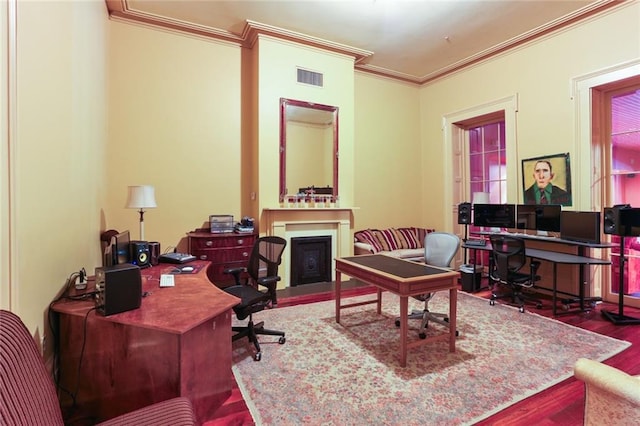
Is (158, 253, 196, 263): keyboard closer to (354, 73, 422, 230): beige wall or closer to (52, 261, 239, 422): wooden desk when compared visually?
(52, 261, 239, 422): wooden desk

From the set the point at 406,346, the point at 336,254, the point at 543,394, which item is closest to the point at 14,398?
the point at 406,346

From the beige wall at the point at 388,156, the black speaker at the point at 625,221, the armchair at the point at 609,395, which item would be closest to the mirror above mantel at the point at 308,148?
the beige wall at the point at 388,156

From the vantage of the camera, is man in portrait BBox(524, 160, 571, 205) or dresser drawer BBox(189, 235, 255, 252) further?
man in portrait BBox(524, 160, 571, 205)

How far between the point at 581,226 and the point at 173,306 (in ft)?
15.4

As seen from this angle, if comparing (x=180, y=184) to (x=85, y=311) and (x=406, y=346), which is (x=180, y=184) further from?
(x=406, y=346)

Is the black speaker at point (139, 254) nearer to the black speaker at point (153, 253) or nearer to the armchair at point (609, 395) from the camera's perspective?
the black speaker at point (153, 253)

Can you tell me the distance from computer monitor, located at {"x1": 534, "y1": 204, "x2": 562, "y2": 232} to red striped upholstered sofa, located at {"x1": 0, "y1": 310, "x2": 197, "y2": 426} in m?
4.81

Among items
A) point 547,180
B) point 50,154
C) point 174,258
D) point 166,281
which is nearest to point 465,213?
point 547,180

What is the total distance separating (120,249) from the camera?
9.11 feet

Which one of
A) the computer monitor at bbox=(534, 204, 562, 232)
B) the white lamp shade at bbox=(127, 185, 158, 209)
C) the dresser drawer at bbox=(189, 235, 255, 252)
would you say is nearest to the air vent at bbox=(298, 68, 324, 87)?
the dresser drawer at bbox=(189, 235, 255, 252)

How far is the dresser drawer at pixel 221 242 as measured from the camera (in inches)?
168

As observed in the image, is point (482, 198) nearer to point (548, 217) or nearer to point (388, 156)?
point (548, 217)

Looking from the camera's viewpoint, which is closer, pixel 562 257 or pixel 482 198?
pixel 562 257

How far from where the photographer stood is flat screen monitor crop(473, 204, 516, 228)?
4820 millimetres
